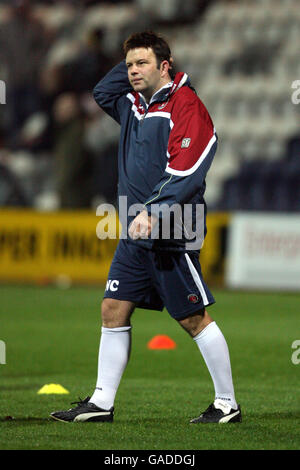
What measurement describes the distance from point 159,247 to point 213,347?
1.93ft

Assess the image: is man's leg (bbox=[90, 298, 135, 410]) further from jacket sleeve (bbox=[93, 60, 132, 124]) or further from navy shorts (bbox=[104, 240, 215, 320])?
jacket sleeve (bbox=[93, 60, 132, 124])

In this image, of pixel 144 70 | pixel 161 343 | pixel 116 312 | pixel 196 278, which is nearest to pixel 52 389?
pixel 116 312

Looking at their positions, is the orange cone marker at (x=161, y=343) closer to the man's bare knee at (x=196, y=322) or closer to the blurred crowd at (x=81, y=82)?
the man's bare knee at (x=196, y=322)

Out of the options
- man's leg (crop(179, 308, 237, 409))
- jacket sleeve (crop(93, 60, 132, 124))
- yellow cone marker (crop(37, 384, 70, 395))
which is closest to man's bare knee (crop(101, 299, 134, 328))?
man's leg (crop(179, 308, 237, 409))

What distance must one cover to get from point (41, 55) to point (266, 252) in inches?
252

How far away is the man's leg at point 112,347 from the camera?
5395 mm

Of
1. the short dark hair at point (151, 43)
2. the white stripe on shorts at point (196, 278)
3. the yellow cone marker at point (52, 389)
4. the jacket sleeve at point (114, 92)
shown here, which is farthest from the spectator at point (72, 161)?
the white stripe on shorts at point (196, 278)

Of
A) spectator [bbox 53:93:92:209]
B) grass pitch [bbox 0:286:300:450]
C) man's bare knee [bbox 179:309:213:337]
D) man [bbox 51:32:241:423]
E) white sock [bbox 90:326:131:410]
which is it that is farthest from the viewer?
spectator [bbox 53:93:92:209]

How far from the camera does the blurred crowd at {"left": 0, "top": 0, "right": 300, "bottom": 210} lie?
635 inches

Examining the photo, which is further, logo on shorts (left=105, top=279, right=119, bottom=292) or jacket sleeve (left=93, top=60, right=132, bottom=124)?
jacket sleeve (left=93, top=60, right=132, bottom=124)

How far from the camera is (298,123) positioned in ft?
61.1

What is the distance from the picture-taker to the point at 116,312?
17.7 feet
